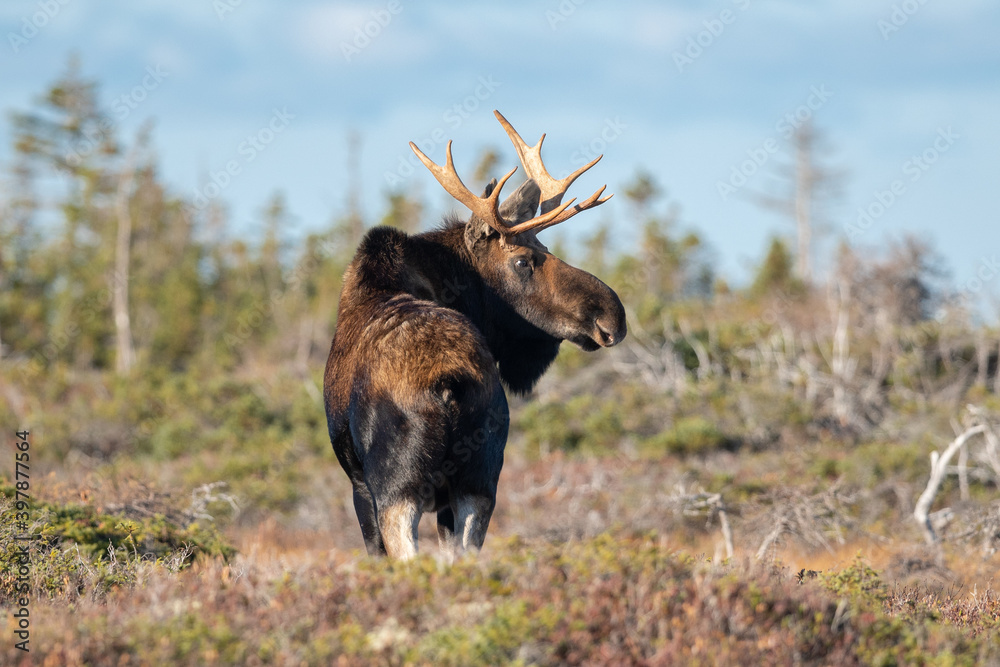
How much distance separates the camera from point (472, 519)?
4684 millimetres

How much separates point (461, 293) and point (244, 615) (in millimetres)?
3044

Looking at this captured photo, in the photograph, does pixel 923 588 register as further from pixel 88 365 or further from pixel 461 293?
pixel 88 365

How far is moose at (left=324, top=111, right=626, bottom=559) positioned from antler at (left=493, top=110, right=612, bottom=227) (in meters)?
0.01

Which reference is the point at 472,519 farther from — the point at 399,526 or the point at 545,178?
the point at 545,178

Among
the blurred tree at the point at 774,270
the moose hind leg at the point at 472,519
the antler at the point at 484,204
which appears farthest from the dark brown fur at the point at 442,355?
the blurred tree at the point at 774,270

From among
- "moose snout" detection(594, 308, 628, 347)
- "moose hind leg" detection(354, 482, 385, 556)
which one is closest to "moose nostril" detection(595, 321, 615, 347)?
"moose snout" detection(594, 308, 628, 347)

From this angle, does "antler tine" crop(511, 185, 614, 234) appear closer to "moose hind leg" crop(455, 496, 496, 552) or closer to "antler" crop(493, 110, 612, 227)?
"antler" crop(493, 110, 612, 227)

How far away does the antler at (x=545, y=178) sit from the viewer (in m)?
6.04

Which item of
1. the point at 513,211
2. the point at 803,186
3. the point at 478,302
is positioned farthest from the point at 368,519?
the point at 803,186

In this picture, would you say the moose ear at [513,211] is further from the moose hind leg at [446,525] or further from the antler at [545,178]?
the moose hind leg at [446,525]

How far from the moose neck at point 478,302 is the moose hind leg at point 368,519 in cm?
133

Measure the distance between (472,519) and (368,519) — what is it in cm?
73

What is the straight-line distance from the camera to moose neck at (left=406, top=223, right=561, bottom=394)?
6.10 meters

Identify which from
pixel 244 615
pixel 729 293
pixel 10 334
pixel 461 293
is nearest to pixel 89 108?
pixel 10 334
